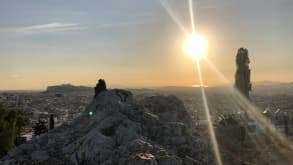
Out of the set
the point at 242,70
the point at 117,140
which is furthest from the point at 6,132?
the point at 242,70

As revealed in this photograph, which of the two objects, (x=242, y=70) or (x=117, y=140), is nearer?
(x=117, y=140)

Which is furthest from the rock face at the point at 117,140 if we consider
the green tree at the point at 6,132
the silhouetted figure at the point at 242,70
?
the silhouetted figure at the point at 242,70

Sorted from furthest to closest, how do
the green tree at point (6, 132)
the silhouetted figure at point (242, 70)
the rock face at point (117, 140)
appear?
the silhouetted figure at point (242, 70), the green tree at point (6, 132), the rock face at point (117, 140)

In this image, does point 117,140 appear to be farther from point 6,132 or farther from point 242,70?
point 242,70

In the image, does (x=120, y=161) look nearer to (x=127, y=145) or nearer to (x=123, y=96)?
(x=127, y=145)

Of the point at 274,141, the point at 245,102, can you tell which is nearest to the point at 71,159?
→ the point at 274,141

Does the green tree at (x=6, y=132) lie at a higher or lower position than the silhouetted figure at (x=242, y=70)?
lower

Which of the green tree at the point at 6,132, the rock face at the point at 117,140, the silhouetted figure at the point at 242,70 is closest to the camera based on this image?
the rock face at the point at 117,140

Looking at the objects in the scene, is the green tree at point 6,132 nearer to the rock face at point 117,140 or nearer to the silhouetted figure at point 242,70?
the rock face at point 117,140
